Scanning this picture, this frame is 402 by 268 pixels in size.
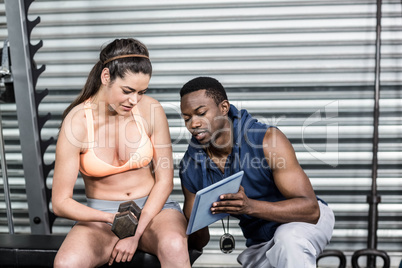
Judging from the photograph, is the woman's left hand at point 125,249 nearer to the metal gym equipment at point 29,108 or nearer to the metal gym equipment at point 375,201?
the metal gym equipment at point 29,108

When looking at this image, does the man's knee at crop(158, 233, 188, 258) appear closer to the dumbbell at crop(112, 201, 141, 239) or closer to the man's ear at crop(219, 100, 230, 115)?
the dumbbell at crop(112, 201, 141, 239)

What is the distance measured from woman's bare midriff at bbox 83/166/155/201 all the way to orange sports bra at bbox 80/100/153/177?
5cm

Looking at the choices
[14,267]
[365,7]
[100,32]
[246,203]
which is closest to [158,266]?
[246,203]

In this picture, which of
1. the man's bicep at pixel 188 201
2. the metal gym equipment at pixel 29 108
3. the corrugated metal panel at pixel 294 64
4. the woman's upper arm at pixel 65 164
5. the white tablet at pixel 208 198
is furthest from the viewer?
the corrugated metal panel at pixel 294 64

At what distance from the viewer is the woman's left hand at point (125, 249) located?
1860 mm

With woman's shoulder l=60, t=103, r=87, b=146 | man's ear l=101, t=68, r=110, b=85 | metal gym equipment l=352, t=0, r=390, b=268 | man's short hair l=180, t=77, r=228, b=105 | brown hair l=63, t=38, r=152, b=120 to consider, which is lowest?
metal gym equipment l=352, t=0, r=390, b=268

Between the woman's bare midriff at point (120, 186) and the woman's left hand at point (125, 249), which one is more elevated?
the woman's bare midriff at point (120, 186)

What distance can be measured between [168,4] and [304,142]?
1.34 metres

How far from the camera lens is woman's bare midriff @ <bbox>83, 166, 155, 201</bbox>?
2086mm

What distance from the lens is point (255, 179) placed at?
6.97ft

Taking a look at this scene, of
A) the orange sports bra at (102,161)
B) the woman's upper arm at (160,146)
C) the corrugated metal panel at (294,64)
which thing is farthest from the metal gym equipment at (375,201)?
the orange sports bra at (102,161)

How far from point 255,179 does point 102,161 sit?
749mm

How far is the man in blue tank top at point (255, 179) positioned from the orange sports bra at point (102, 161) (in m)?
0.22

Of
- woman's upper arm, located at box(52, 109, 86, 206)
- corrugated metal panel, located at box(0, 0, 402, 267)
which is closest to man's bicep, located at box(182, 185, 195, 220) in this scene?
woman's upper arm, located at box(52, 109, 86, 206)
